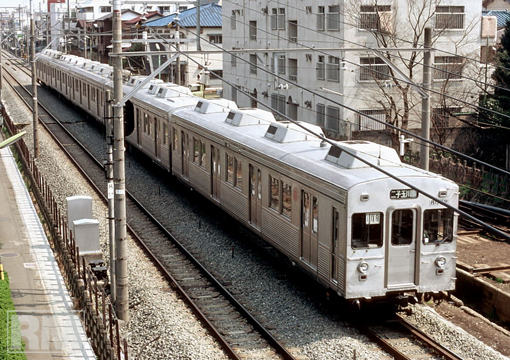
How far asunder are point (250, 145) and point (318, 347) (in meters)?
5.21

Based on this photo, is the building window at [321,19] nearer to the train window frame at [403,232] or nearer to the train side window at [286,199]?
the train side window at [286,199]

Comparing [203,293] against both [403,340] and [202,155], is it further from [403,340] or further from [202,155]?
[202,155]

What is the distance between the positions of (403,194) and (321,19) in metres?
21.4

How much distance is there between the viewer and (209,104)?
1927cm

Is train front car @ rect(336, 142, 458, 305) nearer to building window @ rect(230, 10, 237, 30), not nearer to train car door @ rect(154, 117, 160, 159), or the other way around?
train car door @ rect(154, 117, 160, 159)

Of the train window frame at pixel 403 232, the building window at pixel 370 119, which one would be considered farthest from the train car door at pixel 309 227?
the building window at pixel 370 119

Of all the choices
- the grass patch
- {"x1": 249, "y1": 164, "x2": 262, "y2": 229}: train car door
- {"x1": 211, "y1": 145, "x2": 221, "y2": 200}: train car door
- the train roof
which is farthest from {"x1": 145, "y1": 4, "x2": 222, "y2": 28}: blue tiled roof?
the grass patch

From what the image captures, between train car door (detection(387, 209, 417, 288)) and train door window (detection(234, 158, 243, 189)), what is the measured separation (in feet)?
16.2

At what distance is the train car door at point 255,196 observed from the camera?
14445 millimetres

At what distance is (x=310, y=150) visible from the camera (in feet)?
43.3

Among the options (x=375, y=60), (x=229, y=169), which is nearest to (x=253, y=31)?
(x=375, y=60)

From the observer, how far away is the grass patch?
29.6 feet

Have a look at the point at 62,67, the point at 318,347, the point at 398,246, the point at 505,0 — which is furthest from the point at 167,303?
the point at 505,0

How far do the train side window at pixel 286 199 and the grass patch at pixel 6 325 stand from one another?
4.68m
